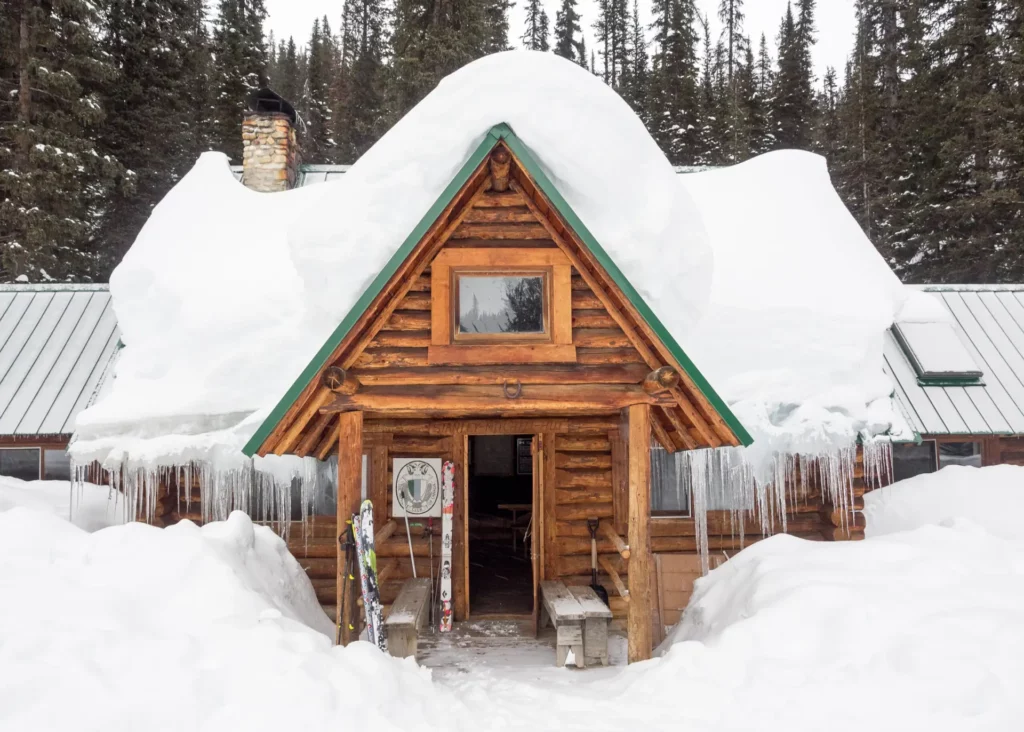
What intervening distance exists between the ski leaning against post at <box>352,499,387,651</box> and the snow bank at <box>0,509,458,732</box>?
1.76 feet

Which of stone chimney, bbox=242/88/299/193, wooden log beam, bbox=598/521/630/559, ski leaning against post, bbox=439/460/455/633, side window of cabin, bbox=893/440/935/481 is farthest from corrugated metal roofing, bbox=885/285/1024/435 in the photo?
stone chimney, bbox=242/88/299/193

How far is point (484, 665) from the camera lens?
261 inches

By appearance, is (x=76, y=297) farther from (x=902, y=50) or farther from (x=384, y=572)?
(x=902, y=50)

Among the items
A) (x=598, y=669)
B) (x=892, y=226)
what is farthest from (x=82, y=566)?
(x=892, y=226)

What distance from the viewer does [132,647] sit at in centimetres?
451

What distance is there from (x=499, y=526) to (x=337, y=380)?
9.05 m

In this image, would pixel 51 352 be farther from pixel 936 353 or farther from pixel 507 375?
pixel 936 353

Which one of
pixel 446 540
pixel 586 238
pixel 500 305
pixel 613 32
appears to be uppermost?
pixel 613 32

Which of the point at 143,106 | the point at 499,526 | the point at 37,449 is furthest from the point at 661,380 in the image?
the point at 143,106

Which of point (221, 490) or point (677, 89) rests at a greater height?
point (677, 89)

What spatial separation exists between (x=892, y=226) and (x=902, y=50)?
6805mm

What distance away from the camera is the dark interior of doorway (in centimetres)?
941

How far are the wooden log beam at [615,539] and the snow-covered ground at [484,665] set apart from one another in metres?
0.94

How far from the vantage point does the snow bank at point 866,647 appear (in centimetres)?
456
